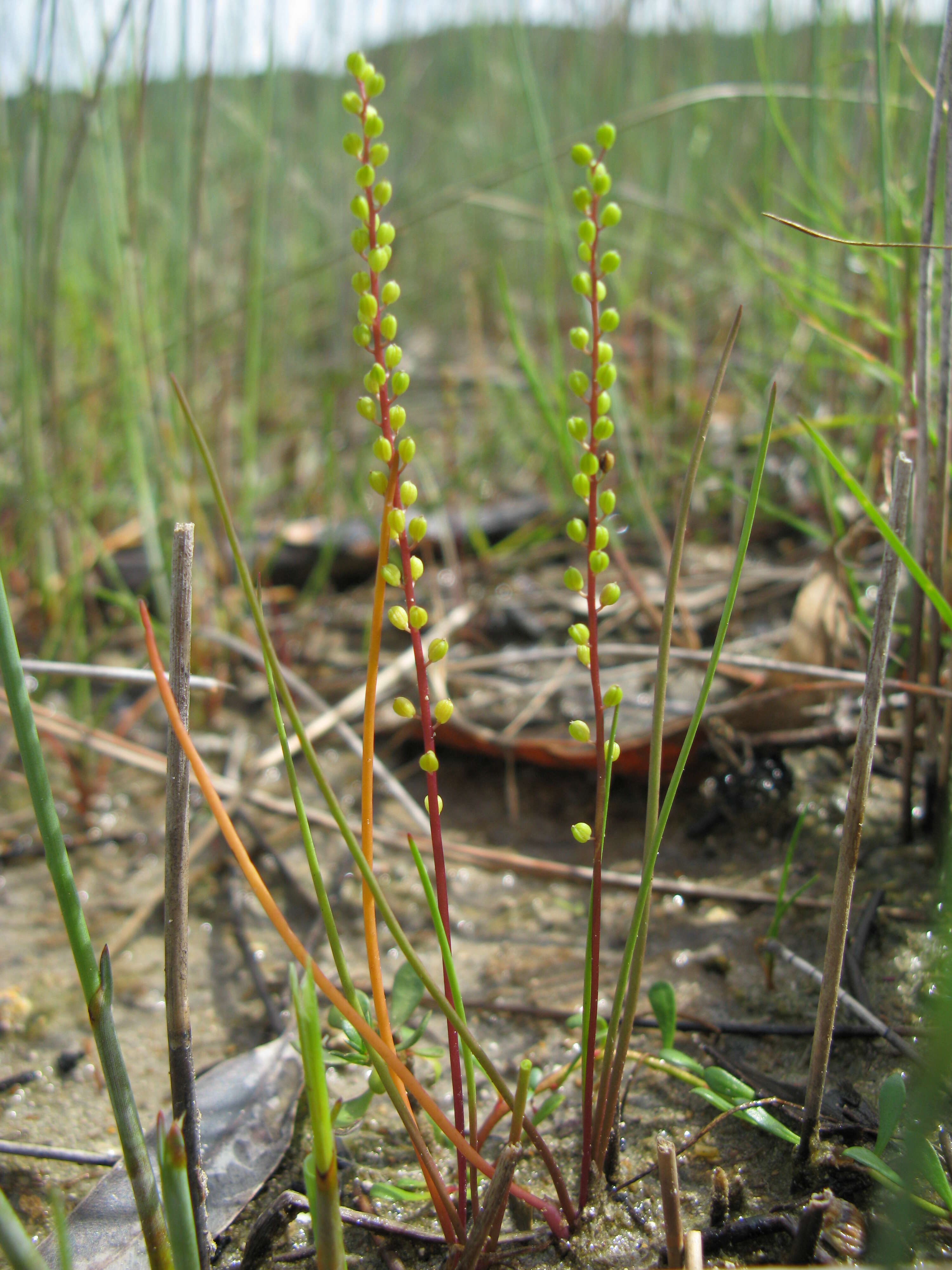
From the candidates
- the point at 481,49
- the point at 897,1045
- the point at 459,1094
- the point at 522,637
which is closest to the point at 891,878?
the point at 897,1045

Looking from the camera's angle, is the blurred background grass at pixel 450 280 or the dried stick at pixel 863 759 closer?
the dried stick at pixel 863 759

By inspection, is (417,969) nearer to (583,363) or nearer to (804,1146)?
(804,1146)

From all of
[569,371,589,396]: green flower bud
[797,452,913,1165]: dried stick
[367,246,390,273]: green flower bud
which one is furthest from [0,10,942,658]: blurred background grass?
→ [367,246,390,273]: green flower bud

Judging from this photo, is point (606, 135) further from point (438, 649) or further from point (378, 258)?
point (438, 649)

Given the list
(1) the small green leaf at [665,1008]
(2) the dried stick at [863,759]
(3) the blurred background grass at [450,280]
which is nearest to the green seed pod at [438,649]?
(2) the dried stick at [863,759]

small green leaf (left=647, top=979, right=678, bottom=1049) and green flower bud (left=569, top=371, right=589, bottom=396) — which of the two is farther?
small green leaf (left=647, top=979, right=678, bottom=1049)

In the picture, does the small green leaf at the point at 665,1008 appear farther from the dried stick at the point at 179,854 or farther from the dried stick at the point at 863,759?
the dried stick at the point at 179,854

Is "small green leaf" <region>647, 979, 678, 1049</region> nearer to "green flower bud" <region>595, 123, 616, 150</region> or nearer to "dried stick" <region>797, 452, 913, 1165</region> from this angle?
"dried stick" <region>797, 452, 913, 1165</region>
